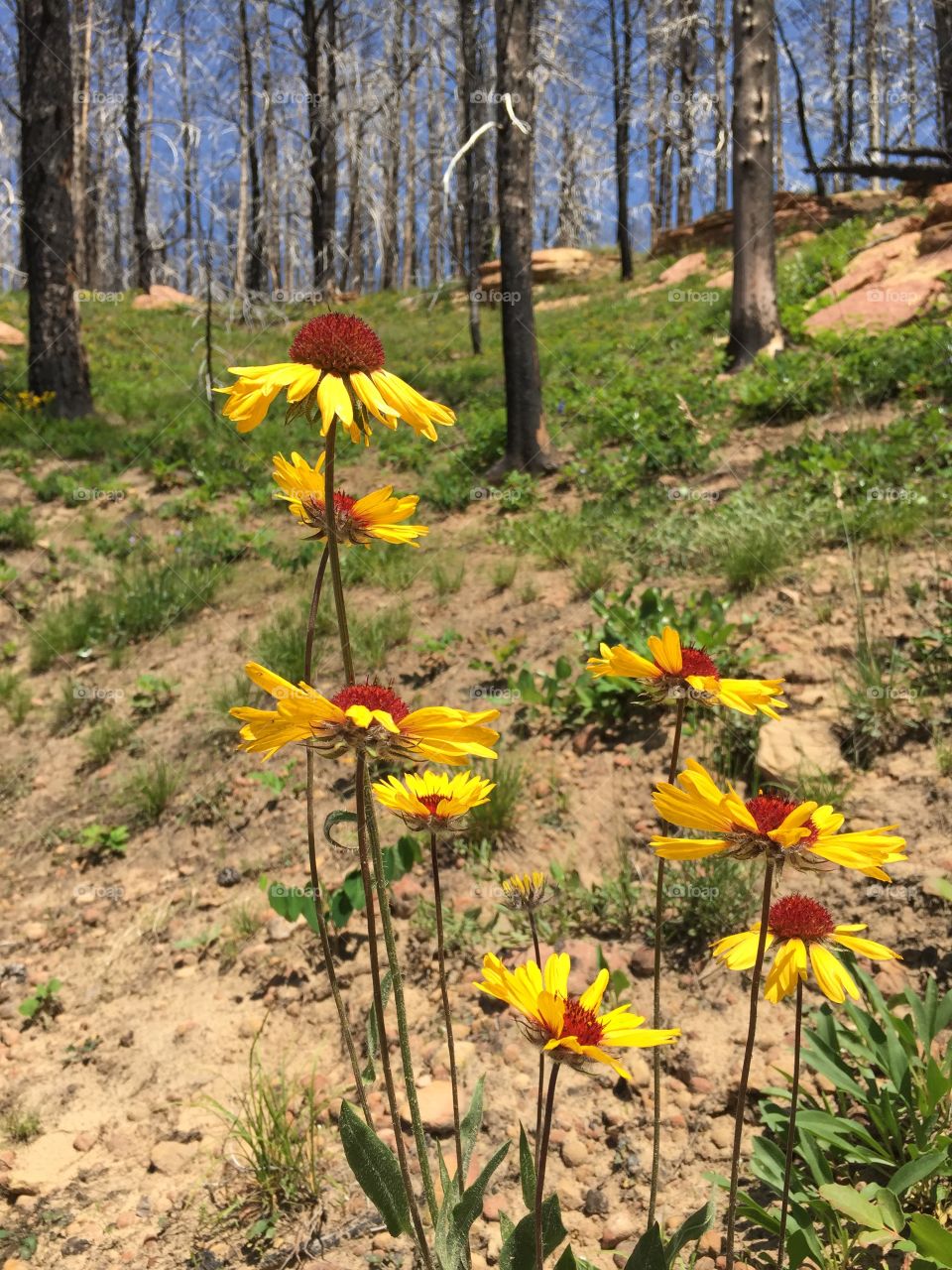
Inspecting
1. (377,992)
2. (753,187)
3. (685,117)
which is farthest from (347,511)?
(685,117)

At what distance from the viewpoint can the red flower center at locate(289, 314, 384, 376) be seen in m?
1.10

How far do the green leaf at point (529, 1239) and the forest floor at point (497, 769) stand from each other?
62 centimetres

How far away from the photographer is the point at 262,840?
358 cm

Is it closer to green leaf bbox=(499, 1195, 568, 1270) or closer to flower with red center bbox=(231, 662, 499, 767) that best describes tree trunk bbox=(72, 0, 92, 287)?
flower with red center bbox=(231, 662, 499, 767)

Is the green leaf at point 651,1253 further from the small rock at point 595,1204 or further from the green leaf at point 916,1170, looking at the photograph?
the small rock at point 595,1204

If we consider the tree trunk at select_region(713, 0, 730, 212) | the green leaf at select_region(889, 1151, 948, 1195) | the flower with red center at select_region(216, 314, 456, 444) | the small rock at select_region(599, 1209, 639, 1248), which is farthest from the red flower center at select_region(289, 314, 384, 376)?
the tree trunk at select_region(713, 0, 730, 212)

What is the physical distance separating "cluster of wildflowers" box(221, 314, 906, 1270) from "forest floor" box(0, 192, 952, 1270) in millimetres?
935

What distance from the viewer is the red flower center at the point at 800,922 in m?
1.23

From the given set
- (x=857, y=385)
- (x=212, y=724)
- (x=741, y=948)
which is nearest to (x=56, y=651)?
(x=212, y=724)

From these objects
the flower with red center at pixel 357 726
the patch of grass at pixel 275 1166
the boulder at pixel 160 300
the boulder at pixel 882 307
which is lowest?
the patch of grass at pixel 275 1166

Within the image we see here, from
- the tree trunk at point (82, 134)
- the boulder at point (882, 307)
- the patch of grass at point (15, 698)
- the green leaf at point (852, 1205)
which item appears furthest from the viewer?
the tree trunk at point (82, 134)

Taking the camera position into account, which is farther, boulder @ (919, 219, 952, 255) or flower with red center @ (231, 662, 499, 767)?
boulder @ (919, 219, 952, 255)

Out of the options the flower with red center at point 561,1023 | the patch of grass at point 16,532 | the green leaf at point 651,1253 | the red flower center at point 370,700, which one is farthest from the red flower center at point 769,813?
the patch of grass at point 16,532

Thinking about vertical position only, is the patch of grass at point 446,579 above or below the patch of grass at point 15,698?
above
